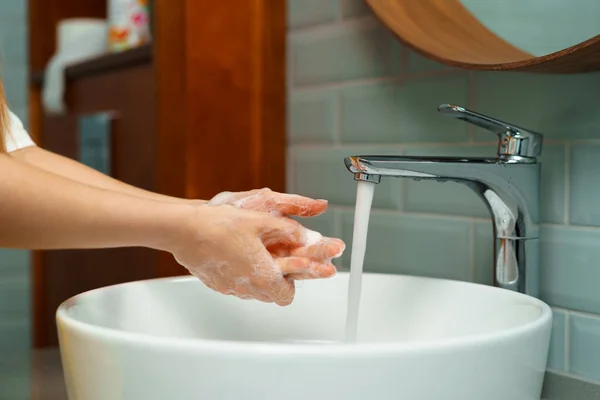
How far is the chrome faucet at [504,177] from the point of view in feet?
2.11

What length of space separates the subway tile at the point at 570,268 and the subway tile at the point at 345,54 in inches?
11.9

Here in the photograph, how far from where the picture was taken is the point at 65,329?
0.51 m

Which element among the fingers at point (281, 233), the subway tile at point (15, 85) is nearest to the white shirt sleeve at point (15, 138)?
the fingers at point (281, 233)

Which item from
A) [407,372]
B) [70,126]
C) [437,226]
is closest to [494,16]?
[437,226]

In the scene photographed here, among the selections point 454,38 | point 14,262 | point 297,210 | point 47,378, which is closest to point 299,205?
point 297,210

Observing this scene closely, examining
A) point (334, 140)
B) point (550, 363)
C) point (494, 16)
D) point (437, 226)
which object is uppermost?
point (494, 16)

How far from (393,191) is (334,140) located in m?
0.13

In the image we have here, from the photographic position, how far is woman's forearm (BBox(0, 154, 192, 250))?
485 mm

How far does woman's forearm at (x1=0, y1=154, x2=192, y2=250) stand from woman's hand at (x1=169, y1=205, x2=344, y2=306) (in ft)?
0.05

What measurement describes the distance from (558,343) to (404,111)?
0.33 m

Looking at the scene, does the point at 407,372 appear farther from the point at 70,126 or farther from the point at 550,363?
the point at 70,126

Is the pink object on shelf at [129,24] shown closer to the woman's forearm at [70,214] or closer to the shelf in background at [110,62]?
the shelf in background at [110,62]

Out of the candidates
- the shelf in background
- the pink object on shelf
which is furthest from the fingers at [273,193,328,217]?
the pink object on shelf

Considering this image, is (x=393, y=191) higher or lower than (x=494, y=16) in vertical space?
lower
